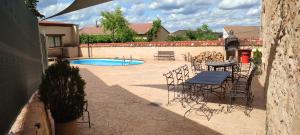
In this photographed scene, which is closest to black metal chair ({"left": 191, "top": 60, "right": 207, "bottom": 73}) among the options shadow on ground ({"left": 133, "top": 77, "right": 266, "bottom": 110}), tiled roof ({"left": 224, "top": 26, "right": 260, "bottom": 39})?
shadow on ground ({"left": 133, "top": 77, "right": 266, "bottom": 110})

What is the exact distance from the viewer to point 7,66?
2271mm

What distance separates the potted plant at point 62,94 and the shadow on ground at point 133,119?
39.2 inches

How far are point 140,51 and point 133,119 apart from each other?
15.6 meters

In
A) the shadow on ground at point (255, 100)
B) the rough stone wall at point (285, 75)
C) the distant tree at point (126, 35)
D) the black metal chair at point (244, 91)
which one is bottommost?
the shadow on ground at point (255, 100)

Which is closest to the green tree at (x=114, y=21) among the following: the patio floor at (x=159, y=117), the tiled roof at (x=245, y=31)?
the tiled roof at (x=245, y=31)

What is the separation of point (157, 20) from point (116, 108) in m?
35.8

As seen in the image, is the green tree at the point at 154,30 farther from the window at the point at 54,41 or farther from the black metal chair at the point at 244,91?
the black metal chair at the point at 244,91

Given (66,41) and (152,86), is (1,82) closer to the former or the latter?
(152,86)

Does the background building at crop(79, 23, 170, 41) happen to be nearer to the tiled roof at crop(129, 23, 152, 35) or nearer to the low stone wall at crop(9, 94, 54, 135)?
the tiled roof at crop(129, 23, 152, 35)

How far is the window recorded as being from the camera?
78.2 ft

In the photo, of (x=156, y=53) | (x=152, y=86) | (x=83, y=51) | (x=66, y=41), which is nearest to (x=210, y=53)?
(x=156, y=53)

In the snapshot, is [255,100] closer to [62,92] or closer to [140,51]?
[62,92]

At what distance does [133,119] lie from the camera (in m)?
5.93

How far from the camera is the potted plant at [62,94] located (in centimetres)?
415
